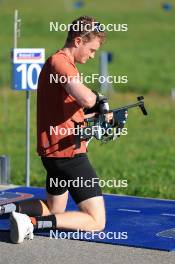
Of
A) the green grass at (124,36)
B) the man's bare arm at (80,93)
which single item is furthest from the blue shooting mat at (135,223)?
the green grass at (124,36)

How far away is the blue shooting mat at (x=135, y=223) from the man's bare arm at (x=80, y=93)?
3.95 ft

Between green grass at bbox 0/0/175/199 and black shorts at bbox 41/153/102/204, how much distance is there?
3.01m

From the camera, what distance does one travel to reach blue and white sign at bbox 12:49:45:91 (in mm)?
10445

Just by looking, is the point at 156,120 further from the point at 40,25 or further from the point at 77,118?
the point at 40,25

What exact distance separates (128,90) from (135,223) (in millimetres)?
19793

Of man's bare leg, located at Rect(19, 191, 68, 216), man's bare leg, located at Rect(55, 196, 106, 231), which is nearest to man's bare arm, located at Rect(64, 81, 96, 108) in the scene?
man's bare leg, located at Rect(55, 196, 106, 231)

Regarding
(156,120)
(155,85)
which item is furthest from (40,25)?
(156,120)

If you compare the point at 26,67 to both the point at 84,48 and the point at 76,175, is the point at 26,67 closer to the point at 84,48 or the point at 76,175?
the point at 84,48

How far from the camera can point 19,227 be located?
25.1 ft

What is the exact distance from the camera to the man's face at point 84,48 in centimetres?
792

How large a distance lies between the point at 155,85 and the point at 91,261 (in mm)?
22484

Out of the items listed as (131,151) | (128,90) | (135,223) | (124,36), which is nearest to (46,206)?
(135,223)

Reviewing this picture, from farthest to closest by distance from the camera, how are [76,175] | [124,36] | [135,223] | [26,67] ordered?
[124,36] < [26,67] < [135,223] < [76,175]

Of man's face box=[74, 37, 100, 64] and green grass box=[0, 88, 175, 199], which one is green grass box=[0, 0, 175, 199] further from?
man's face box=[74, 37, 100, 64]
